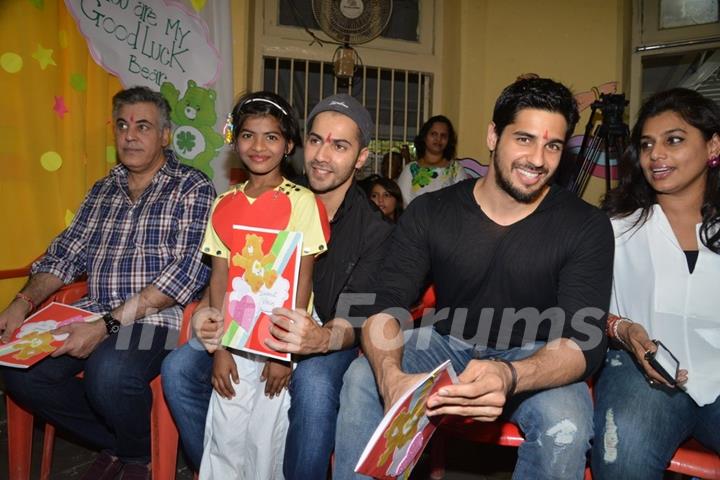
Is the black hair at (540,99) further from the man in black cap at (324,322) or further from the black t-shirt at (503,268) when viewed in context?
the man in black cap at (324,322)

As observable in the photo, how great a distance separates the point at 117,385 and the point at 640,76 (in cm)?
466

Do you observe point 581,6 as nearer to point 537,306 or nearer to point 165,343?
point 537,306

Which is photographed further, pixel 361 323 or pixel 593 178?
pixel 593 178

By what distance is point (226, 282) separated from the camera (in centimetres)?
188

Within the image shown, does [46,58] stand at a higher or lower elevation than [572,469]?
higher

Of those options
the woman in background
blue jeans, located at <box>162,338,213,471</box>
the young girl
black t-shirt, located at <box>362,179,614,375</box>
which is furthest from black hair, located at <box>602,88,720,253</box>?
the woman in background

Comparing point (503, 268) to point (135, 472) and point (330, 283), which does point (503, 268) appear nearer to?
point (330, 283)

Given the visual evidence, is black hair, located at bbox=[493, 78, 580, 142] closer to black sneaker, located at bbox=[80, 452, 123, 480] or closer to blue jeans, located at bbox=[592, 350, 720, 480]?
blue jeans, located at bbox=[592, 350, 720, 480]

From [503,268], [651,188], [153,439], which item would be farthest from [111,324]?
[651,188]

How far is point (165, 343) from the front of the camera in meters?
2.06

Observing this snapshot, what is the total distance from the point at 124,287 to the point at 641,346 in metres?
1.86

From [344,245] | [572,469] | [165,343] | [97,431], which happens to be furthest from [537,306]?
[97,431]

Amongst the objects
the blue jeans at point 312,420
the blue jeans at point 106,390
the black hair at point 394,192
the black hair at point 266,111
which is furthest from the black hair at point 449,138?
the blue jeans at point 312,420

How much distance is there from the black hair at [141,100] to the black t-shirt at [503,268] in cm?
120
